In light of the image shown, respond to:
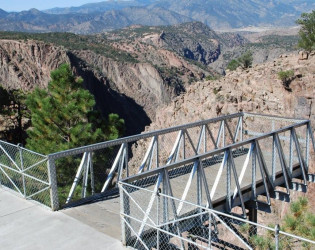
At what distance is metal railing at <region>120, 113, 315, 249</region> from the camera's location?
7.48m

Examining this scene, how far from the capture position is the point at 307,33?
27.8m

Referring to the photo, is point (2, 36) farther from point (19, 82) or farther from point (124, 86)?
point (124, 86)

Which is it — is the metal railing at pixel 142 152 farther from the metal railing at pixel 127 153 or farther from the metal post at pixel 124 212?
the metal post at pixel 124 212

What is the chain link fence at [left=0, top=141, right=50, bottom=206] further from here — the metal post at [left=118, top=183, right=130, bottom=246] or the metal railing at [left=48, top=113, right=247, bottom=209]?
the metal post at [left=118, top=183, right=130, bottom=246]

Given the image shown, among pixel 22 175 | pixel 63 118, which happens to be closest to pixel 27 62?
pixel 63 118

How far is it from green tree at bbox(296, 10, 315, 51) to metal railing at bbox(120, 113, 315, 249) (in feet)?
49.0

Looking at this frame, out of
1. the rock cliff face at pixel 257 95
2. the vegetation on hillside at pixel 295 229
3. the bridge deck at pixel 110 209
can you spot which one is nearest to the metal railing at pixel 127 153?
the bridge deck at pixel 110 209

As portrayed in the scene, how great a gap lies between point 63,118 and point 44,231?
412 inches

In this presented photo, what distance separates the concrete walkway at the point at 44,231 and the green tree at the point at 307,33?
20.7 metres

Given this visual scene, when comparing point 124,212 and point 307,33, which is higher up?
point 307,33

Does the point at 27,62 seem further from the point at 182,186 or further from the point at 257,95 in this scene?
the point at 182,186

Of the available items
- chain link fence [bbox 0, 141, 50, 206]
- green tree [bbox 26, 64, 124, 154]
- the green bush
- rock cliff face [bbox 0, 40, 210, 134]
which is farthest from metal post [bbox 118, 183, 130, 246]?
rock cliff face [bbox 0, 40, 210, 134]

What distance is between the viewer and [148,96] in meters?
86.8

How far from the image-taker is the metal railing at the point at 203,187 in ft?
24.5
